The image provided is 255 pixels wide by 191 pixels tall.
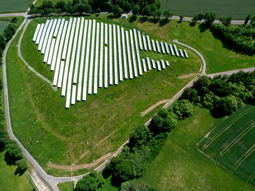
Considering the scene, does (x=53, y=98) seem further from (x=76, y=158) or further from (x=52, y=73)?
(x=76, y=158)

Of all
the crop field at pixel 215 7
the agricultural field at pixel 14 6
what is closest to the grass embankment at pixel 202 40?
the crop field at pixel 215 7

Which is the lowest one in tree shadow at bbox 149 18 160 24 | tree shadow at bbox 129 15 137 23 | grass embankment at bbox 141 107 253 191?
grass embankment at bbox 141 107 253 191

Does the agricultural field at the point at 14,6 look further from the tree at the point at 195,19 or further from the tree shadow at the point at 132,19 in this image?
the tree at the point at 195,19

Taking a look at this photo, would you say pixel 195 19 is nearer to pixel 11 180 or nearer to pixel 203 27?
pixel 203 27

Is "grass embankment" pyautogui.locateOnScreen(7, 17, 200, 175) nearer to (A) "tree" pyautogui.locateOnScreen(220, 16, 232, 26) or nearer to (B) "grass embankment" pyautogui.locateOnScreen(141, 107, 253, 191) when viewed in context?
(B) "grass embankment" pyautogui.locateOnScreen(141, 107, 253, 191)

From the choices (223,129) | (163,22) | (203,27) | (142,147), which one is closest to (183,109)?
(223,129)

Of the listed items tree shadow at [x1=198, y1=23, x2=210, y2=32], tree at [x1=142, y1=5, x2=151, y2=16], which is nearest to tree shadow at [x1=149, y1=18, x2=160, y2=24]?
tree at [x1=142, y1=5, x2=151, y2=16]

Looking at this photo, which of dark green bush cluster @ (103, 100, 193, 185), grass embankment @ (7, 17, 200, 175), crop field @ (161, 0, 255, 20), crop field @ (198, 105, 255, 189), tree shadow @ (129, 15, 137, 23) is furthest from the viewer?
crop field @ (161, 0, 255, 20)
